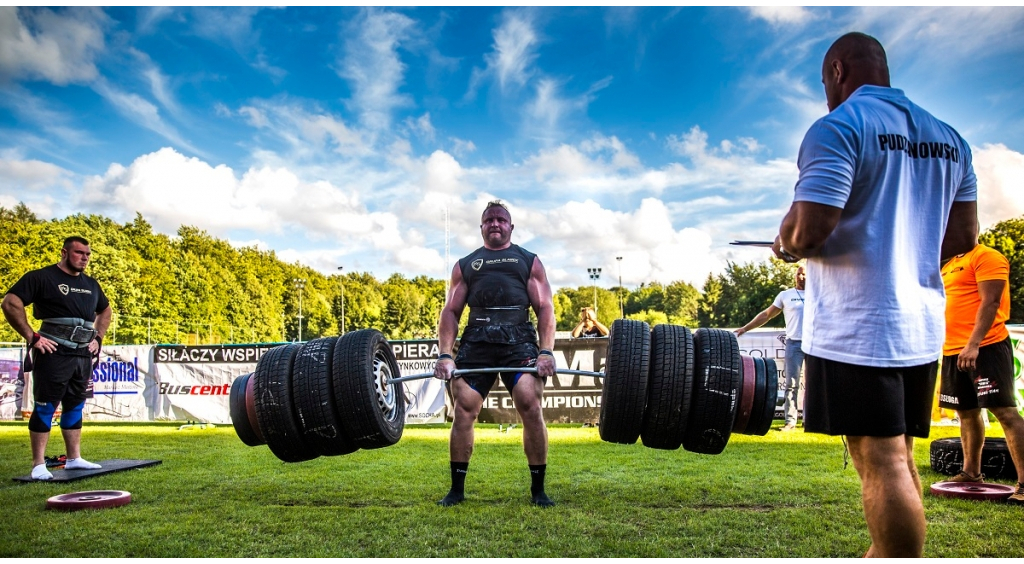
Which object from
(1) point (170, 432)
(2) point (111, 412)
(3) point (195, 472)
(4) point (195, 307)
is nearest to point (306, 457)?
(3) point (195, 472)

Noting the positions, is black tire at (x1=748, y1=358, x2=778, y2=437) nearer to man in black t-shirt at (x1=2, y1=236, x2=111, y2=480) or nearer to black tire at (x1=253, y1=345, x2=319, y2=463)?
black tire at (x1=253, y1=345, x2=319, y2=463)

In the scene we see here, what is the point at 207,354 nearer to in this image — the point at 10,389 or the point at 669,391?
the point at 10,389

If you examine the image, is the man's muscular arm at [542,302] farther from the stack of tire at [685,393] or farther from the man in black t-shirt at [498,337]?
the stack of tire at [685,393]

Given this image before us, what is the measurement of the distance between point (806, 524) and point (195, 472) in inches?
198

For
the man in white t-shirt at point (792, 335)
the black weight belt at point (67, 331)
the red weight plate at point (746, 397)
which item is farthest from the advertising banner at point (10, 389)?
the red weight plate at point (746, 397)

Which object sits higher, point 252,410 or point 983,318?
point 983,318

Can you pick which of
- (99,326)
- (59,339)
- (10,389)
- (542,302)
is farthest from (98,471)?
(10,389)

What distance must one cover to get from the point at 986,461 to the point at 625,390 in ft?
12.1

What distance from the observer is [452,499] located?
443 centimetres

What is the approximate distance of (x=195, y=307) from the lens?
5869cm

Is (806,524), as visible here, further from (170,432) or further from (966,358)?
(170,432)

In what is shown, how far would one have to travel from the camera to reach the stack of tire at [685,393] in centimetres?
339

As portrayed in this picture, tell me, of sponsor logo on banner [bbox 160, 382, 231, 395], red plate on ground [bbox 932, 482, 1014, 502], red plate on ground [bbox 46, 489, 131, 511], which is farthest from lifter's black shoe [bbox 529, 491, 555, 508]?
sponsor logo on banner [bbox 160, 382, 231, 395]

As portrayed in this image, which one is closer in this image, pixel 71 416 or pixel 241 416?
pixel 241 416
